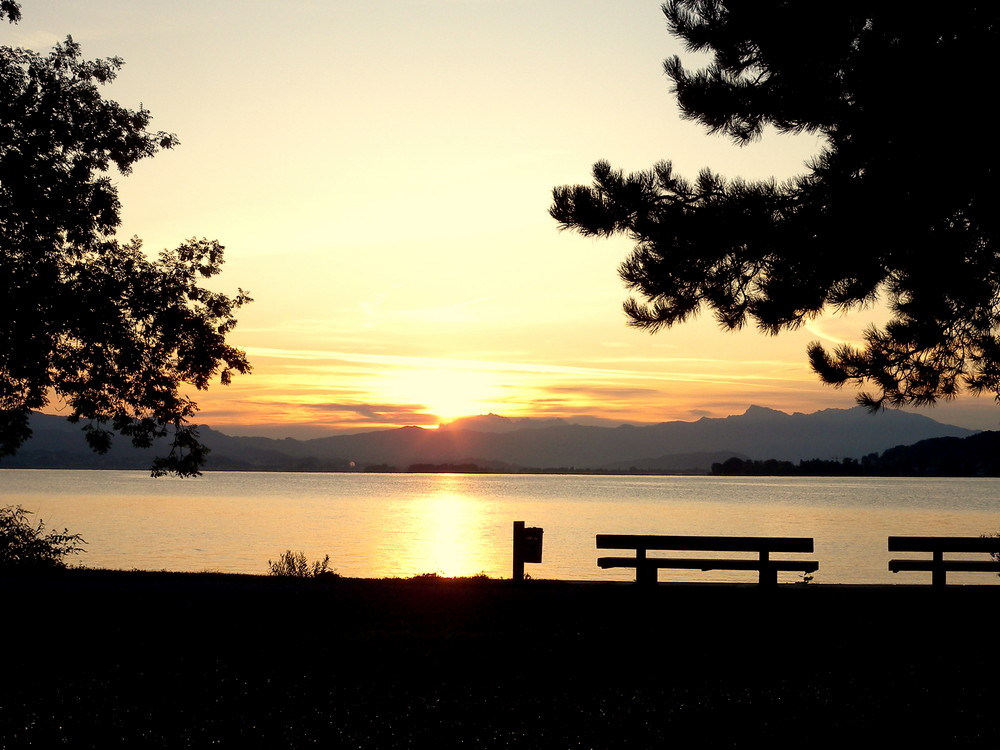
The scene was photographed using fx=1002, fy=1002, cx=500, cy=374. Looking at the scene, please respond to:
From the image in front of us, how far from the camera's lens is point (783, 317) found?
1375 centimetres

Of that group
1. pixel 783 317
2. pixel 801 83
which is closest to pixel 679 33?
pixel 801 83

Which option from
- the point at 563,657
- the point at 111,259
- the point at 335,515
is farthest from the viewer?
the point at 335,515

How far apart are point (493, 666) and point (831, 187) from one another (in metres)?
7.47

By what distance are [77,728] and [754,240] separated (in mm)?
10008

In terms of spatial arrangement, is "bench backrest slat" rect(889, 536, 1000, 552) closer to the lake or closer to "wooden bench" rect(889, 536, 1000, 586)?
"wooden bench" rect(889, 536, 1000, 586)

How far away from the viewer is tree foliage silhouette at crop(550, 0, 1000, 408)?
12109 mm

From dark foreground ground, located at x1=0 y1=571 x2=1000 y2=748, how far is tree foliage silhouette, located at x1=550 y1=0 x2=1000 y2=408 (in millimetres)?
4316

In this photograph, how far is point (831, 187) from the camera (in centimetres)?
1298

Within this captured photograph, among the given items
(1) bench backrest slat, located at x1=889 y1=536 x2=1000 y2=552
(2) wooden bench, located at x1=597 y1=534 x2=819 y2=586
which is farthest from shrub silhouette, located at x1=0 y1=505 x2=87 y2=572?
(1) bench backrest slat, located at x1=889 y1=536 x2=1000 y2=552

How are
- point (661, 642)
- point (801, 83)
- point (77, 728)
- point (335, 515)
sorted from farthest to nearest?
1. point (335, 515)
2. point (801, 83)
3. point (661, 642)
4. point (77, 728)

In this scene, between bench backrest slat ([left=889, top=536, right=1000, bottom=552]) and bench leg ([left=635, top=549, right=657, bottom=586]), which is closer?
bench leg ([left=635, top=549, right=657, bottom=586])

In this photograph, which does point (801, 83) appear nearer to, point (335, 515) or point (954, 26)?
point (954, 26)

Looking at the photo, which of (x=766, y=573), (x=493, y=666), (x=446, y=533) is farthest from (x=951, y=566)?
(x=446, y=533)

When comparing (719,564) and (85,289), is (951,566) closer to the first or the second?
(719,564)
